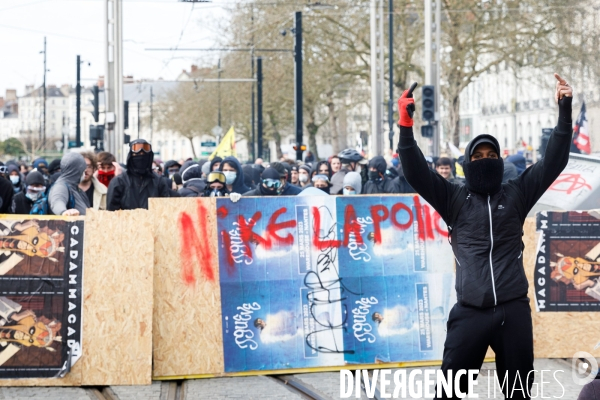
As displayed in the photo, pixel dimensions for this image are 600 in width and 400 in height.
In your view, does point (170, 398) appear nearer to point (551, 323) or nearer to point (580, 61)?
point (551, 323)

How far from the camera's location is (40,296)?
8258mm

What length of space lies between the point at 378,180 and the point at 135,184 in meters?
5.35

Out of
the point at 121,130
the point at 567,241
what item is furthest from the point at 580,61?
the point at 567,241

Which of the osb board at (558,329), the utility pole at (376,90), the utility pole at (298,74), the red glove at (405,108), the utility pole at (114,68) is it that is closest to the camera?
the red glove at (405,108)

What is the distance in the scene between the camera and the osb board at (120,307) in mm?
8180

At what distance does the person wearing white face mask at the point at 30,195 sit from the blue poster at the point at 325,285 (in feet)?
8.79

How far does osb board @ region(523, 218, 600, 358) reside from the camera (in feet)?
29.3

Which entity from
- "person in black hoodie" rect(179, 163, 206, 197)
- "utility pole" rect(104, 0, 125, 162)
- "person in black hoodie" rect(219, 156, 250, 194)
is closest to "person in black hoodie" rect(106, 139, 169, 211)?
"person in black hoodie" rect(179, 163, 206, 197)

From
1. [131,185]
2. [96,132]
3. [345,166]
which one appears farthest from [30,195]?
[96,132]

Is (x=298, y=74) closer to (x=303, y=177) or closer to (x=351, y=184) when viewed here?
(x=303, y=177)

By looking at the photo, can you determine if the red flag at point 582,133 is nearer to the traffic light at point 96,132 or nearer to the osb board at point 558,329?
the osb board at point 558,329

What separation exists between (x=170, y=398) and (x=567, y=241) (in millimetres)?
3548

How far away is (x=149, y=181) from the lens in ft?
31.8

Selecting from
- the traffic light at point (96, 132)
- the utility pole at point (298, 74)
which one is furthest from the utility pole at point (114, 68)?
the utility pole at point (298, 74)
